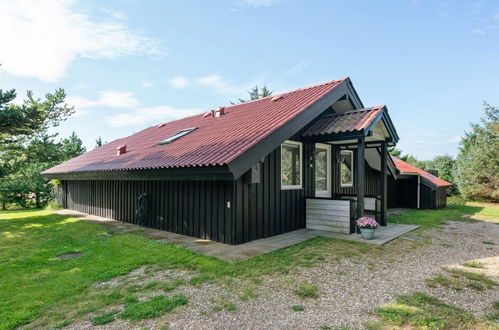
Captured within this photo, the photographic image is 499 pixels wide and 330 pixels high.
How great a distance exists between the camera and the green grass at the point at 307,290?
3.60m

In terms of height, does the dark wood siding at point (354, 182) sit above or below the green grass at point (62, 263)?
above

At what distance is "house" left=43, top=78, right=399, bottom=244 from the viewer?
6109 millimetres

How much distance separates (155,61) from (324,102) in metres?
11.4

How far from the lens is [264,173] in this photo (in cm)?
687

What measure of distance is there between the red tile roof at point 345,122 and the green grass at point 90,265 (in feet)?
9.37

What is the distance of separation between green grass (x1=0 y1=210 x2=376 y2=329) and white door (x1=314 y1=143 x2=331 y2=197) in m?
2.62

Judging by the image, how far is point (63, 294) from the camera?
3.60 meters

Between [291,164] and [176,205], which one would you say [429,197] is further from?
[176,205]

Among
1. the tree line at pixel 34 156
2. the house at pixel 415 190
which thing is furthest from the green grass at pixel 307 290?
the tree line at pixel 34 156

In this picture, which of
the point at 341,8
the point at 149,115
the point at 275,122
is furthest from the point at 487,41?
the point at 149,115

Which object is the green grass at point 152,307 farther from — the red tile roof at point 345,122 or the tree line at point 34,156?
the tree line at point 34,156

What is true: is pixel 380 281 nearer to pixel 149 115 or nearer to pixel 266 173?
pixel 266 173

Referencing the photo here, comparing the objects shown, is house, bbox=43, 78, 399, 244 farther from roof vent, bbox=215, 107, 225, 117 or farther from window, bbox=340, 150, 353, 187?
roof vent, bbox=215, 107, 225, 117

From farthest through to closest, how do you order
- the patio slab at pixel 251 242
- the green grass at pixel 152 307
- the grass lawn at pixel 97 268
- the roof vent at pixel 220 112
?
the roof vent at pixel 220 112
the patio slab at pixel 251 242
the grass lawn at pixel 97 268
the green grass at pixel 152 307
